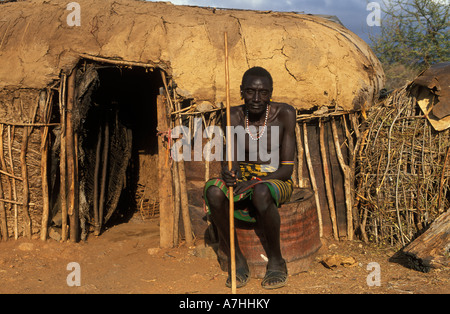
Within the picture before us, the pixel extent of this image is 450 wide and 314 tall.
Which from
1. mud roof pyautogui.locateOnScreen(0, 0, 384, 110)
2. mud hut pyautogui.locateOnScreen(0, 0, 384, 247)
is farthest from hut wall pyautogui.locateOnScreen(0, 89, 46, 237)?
mud roof pyautogui.locateOnScreen(0, 0, 384, 110)

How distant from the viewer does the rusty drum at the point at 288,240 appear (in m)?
3.74

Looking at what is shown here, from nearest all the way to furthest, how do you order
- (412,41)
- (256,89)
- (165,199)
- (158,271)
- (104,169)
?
(256,89)
(158,271)
(165,199)
(104,169)
(412,41)

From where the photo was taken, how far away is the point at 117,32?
4.67m

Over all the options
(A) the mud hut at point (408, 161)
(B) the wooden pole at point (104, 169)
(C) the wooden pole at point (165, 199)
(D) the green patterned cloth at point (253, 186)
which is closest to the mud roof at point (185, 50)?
(A) the mud hut at point (408, 161)

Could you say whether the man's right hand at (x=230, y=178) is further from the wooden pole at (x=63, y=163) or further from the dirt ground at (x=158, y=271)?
the wooden pole at (x=63, y=163)

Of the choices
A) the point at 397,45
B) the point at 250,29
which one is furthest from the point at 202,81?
the point at 397,45

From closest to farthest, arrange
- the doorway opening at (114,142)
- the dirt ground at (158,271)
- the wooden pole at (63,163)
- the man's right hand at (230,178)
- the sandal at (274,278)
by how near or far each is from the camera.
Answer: the man's right hand at (230,178), the sandal at (274,278), the dirt ground at (158,271), the wooden pole at (63,163), the doorway opening at (114,142)

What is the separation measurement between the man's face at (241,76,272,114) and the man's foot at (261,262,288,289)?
136cm

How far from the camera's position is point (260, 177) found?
3836 millimetres

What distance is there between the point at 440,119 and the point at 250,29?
2.19 metres

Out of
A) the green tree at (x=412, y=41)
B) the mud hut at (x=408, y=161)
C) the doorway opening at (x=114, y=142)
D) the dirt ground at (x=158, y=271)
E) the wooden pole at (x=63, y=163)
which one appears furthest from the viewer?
the green tree at (x=412, y=41)

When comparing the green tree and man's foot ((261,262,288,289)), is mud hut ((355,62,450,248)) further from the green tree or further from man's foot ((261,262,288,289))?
the green tree

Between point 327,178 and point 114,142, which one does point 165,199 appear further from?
point 327,178

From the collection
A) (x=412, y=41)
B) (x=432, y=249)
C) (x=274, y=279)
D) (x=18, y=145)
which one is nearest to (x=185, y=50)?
(x=18, y=145)
